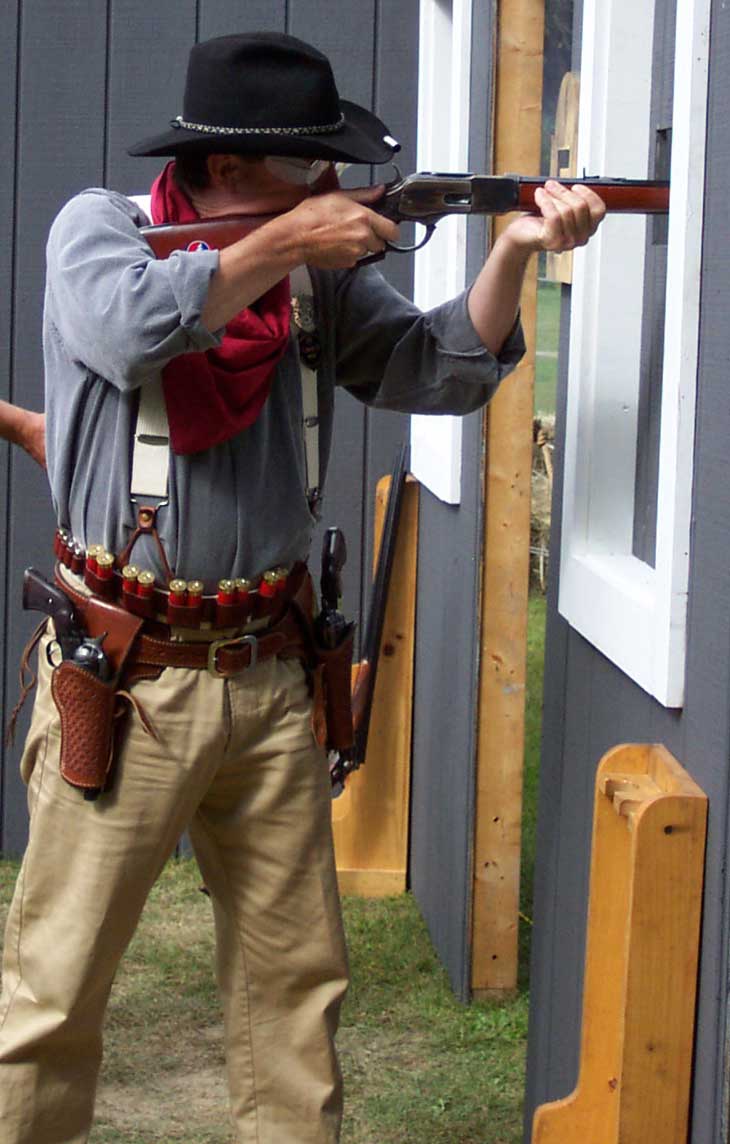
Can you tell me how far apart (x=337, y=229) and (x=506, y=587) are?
5.48 ft

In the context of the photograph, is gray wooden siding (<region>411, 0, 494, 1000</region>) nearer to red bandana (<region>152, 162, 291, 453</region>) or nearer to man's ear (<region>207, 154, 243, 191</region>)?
man's ear (<region>207, 154, 243, 191</region>)

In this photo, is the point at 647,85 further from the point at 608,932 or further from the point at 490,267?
the point at 608,932

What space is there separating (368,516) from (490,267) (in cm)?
245

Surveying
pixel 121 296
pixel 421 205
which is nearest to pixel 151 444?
pixel 121 296

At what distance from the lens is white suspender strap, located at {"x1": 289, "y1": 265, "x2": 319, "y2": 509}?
282 centimetres

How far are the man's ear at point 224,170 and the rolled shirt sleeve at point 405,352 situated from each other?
1.02ft

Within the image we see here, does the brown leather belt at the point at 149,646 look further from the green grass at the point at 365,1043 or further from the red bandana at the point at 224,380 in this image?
the green grass at the point at 365,1043

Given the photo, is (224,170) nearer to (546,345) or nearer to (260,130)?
(260,130)

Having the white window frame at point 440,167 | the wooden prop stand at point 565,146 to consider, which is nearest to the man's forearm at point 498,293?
the wooden prop stand at point 565,146

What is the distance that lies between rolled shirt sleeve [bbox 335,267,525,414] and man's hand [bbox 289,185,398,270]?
28 cm

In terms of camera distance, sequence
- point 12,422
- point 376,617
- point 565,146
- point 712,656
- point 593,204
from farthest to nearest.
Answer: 1. point 376,617
2. point 565,146
3. point 12,422
4. point 593,204
5. point 712,656

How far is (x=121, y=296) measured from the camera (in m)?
2.46

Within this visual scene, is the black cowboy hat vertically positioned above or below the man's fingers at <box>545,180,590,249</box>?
above

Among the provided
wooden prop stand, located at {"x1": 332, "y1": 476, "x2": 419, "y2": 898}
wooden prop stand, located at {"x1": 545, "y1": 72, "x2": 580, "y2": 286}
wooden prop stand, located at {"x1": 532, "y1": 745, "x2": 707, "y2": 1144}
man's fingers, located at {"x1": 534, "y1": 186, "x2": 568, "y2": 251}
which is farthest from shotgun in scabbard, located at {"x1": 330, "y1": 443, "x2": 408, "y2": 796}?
wooden prop stand, located at {"x1": 532, "y1": 745, "x2": 707, "y2": 1144}
